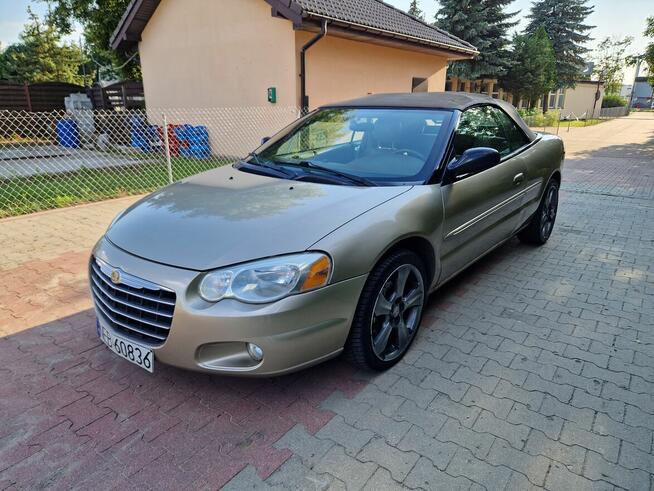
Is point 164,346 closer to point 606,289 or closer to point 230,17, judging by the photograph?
point 606,289

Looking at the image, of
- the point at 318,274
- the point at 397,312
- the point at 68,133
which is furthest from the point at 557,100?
the point at 318,274

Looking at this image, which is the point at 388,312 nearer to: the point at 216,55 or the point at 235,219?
the point at 235,219

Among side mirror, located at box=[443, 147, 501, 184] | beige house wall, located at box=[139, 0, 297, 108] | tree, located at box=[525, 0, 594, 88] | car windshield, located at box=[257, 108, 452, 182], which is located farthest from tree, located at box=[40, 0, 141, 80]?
tree, located at box=[525, 0, 594, 88]

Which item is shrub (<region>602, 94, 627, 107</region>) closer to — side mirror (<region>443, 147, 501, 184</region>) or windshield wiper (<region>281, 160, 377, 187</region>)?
side mirror (<region>443, 147, 501, 184</region>)

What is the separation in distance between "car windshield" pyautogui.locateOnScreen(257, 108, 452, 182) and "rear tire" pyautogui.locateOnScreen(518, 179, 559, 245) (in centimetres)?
212

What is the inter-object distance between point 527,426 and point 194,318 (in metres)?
1.76

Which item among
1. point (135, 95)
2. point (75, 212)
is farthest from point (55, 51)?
point (75, 212)

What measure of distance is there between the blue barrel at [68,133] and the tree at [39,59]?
27590 mm

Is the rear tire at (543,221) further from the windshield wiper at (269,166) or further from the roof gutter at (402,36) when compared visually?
the roof gutter at (402,36)

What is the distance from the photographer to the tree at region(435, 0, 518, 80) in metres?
25.1

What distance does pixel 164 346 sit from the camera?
2.18 m

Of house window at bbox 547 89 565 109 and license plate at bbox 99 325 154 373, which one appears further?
house window at bbox 547 89 565 109

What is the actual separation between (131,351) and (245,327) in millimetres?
704

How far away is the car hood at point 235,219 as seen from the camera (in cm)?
220
